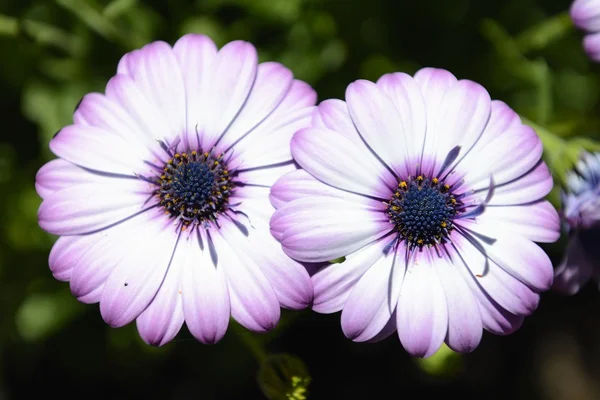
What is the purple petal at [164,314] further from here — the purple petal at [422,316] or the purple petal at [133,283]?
the purple petal at [422,316]

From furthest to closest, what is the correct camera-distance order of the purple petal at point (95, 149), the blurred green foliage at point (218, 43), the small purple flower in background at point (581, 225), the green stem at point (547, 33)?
the blurred green foliage at point (218, 43) < the green stem at point (547, 33) < the small purple flower in background at point (581, 225) < the purple petal at point (95, 149)

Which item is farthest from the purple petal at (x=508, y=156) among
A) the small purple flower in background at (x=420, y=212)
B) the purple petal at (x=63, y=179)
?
the purple petal at (x=63, y=179)

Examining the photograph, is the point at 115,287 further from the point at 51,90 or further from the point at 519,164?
the point at 51,90

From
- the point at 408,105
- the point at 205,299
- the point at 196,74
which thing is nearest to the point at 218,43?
the point at 196,74

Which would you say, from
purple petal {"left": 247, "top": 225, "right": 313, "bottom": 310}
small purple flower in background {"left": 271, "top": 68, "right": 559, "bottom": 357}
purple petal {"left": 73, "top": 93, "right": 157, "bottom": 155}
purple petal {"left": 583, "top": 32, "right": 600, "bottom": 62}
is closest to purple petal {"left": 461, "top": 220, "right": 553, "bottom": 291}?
small purple flower in background {"left": 271, "top": 68, "right": 559, "bottom": 357}

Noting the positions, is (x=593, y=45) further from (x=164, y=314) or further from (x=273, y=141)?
(x=164, y=314)

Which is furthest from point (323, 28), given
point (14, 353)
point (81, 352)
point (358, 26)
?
point (14, 353)
